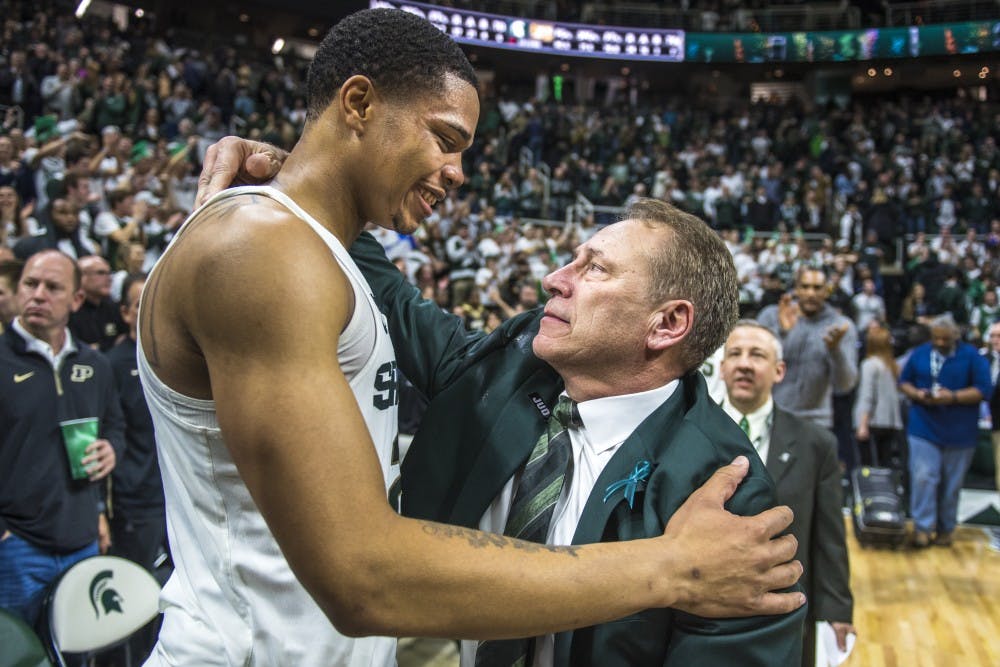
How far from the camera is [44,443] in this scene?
354 centimetres

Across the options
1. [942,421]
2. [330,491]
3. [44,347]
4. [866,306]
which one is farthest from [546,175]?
[330,491]

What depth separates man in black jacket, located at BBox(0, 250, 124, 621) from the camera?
3.45 m

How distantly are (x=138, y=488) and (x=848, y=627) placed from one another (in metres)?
3.30

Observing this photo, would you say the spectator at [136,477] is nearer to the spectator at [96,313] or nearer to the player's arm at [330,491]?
the spectator at [96,313]

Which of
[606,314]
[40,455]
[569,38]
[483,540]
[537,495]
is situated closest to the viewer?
[483,540]

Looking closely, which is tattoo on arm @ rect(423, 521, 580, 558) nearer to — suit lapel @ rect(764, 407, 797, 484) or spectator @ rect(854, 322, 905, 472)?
suit lapel @ rect(764, 407, 797, 484)

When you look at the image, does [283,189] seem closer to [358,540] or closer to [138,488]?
[358,540]

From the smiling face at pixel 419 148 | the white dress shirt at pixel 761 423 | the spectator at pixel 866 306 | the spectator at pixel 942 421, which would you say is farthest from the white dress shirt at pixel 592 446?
the spectator at pixel 866 306

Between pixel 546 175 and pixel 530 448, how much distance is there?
52.9 ft

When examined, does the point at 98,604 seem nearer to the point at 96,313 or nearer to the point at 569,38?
the point at 96,313

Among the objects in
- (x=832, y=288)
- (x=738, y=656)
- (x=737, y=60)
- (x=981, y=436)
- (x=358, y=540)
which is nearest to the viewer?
(x=358, y=540)

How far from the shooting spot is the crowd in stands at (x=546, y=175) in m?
7.47

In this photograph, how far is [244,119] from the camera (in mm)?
14195

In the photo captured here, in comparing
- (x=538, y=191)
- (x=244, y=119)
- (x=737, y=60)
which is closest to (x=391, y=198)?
(x=244, y=119)
